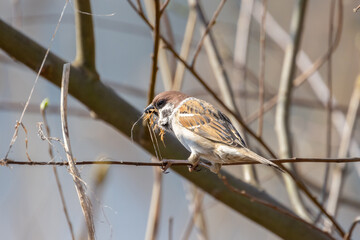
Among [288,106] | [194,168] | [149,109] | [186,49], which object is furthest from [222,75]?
[194,168]

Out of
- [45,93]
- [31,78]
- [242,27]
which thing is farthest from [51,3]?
[242,27]

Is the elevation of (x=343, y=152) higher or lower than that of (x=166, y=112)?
lower

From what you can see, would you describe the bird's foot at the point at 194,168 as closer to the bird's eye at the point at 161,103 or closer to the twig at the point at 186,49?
the bird's eye at the point at 161,103

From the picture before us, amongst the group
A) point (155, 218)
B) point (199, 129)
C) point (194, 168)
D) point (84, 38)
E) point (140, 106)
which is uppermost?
point (140, 106)

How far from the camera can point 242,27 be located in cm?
321

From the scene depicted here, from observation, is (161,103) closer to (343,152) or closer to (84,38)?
(84,38)

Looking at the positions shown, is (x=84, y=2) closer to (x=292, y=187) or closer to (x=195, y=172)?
(x=195, y=172)

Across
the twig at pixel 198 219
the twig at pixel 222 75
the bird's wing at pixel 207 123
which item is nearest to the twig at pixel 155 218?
the twig at pixel 198 219

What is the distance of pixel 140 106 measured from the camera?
5633 millimetres

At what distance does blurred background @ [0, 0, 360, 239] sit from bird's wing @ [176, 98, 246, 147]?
0.49 meters

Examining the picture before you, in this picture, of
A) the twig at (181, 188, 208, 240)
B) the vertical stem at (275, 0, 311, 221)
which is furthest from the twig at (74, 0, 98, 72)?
the vertical stem at (275, 0, 311, 221)

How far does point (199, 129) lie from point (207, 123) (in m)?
0.10

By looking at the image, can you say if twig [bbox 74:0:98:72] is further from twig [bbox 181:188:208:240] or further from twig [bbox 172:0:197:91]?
twig [bbox 181:188:208:240]

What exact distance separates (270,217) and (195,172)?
0.42 m
